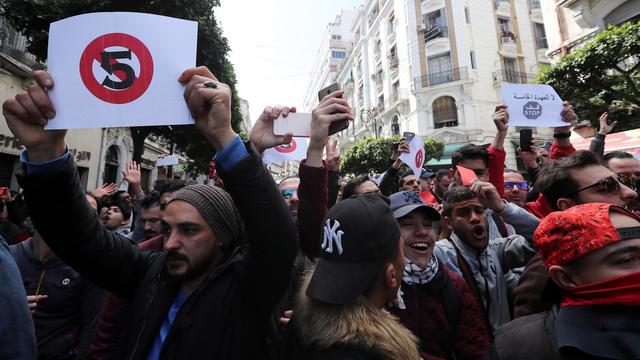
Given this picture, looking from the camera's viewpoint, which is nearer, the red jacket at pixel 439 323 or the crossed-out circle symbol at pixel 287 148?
the red jacket at pixel 439 323

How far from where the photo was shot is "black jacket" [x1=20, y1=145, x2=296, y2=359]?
1.17 m

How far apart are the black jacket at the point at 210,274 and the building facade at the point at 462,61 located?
22700 millimetres

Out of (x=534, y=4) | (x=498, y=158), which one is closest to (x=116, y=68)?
(x=498, y=158)

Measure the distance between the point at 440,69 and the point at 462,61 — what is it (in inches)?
62.7

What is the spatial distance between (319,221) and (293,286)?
411 mm

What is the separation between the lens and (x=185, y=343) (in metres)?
1.26

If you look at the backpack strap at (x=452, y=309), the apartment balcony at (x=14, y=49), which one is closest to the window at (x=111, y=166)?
the apartment balcony at (x=14, y=49)

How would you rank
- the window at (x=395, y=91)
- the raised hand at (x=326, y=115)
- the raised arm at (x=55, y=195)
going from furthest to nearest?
the window at (x=395, y=91), the raised hand at (x=326, y=115), the raised arm at (x=55, y=195)

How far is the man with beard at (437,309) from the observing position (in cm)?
187

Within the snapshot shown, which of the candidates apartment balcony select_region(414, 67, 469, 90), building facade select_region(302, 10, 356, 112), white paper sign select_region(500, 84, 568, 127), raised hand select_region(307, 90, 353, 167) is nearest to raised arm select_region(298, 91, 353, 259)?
raised hand select_region(307, 90, 353, 167)

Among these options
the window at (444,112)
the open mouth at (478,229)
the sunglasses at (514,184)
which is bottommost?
the open mouth at (478,229)

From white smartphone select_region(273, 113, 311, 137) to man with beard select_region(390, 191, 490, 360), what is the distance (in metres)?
1.00

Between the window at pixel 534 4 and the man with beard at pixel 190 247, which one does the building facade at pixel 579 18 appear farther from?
the man with beard at pixel 190 247

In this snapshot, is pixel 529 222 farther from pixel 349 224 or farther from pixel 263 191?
pixel 263 191
